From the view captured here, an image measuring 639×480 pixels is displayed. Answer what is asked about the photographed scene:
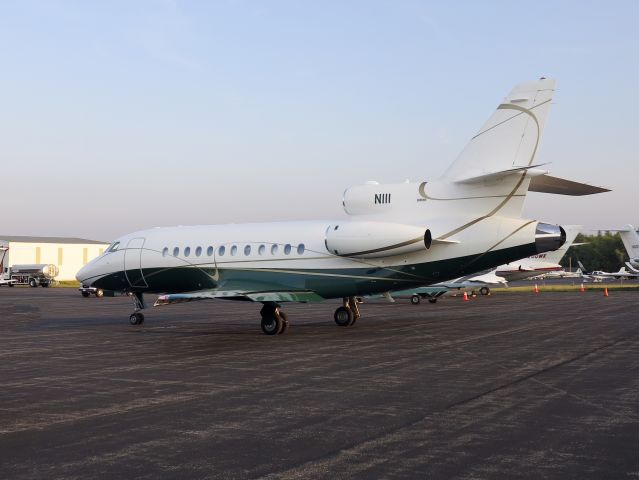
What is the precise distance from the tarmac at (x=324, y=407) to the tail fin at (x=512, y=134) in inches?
181

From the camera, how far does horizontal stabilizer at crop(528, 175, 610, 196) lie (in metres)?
17.6

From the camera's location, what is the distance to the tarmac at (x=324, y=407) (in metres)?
6.52

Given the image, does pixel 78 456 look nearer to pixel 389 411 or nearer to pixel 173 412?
pixel 173 412

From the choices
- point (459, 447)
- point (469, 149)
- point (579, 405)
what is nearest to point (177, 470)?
point (459, 447)

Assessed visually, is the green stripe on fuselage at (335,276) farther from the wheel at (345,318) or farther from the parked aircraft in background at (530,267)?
the parked aircraft in background at (530,267)

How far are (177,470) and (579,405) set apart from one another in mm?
5553

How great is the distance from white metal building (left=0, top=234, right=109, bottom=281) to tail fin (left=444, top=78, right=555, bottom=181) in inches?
3550

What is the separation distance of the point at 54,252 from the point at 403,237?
96.0 metres

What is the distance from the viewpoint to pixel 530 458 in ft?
21.7

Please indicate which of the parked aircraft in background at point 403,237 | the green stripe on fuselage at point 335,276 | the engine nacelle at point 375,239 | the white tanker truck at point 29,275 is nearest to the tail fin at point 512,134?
the parked aircraft in background at point 403,237

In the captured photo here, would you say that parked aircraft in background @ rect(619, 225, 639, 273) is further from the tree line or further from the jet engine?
the tree line

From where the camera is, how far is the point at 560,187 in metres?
18.2

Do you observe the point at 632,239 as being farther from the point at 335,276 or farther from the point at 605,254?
the point at 605,254

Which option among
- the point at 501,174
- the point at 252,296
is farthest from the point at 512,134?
the point at 252,296
